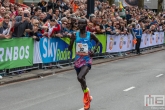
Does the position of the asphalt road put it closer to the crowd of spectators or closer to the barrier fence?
the barrier fence

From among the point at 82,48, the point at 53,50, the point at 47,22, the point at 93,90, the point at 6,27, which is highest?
the point at 47,22

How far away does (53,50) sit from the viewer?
16.3 meters

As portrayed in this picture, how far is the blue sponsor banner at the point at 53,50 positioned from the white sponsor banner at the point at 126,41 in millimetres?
4987

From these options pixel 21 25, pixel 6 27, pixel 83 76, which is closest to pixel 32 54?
pixel 21 25

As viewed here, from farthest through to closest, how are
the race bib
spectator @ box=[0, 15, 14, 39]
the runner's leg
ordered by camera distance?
spectator @ box=[0, 15, 14, 39], the race bib, the runner's leg

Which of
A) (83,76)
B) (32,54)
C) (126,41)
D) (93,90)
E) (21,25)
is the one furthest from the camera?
(126,41)

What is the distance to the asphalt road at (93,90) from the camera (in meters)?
9.98

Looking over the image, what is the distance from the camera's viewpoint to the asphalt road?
32.7ft

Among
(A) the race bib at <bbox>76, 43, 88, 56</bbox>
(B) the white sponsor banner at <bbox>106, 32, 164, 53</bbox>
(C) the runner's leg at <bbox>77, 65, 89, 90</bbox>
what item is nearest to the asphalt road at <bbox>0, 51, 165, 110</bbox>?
(C) the runner's leg at <bbox>77, 65, 89, 90</bbox>

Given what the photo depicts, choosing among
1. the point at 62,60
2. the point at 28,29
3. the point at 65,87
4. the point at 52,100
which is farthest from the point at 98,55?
the point at 52,100

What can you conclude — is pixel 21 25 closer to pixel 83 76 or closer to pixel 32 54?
pixel 32 54

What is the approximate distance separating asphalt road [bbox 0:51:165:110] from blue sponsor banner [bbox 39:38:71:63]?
2.68 ft

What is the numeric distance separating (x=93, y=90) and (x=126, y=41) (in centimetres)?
→ 1248

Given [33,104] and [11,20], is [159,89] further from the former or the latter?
[11,20]
